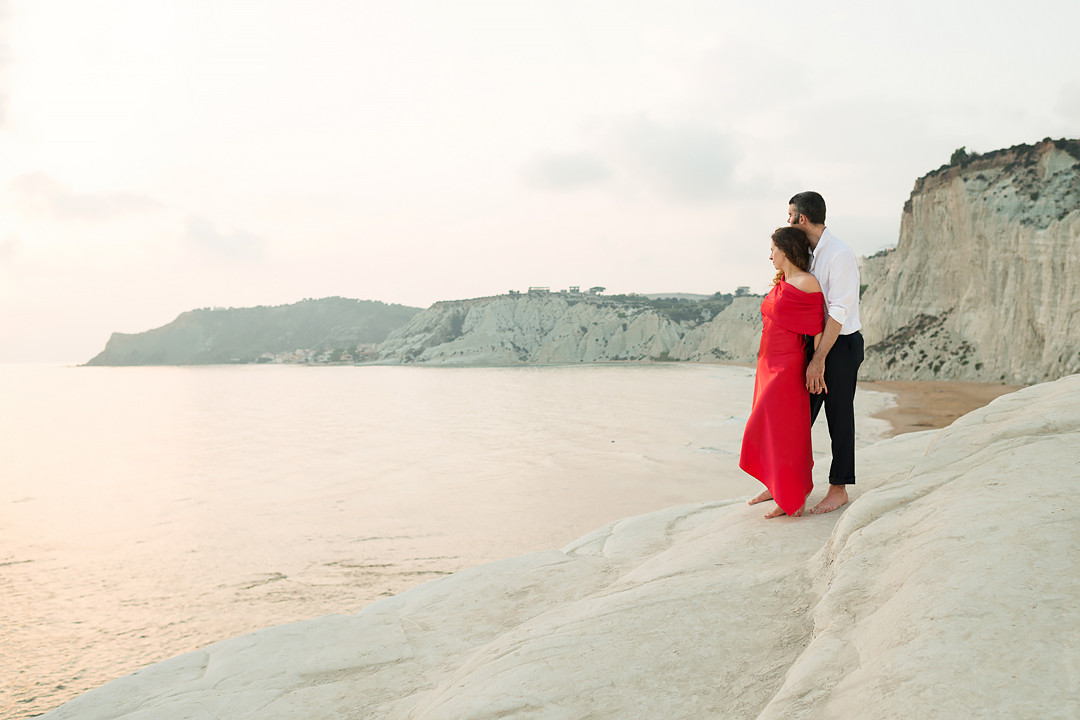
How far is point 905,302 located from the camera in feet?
132

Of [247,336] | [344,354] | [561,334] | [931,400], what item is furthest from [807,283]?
[247,336]

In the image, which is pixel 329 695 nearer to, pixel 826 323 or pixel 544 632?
pixel 544 632

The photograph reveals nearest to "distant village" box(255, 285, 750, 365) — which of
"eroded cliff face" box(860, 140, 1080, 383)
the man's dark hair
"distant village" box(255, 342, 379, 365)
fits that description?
"distant village" box(255, 342, 379, 365)

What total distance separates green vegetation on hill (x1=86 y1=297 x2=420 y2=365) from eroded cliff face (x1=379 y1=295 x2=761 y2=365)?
149ft

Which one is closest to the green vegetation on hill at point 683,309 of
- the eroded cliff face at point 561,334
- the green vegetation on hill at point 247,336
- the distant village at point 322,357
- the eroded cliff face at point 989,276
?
the eroded cliff face at point 561,334

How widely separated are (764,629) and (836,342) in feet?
7.64

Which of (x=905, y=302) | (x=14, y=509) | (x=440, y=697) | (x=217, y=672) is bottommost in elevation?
(x=14, y=509)

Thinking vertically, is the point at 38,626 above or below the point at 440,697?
below

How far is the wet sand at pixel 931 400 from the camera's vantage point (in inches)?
724

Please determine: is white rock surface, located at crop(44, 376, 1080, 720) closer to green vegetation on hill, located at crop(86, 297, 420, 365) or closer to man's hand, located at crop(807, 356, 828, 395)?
man's hand, located at crop(807, 356, 828, 395)

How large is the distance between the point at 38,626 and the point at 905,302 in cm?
4415

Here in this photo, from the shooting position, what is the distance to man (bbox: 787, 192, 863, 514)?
4312 mm

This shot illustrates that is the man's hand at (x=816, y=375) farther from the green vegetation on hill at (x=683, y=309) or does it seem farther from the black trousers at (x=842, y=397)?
the green vegetation on hill at (x=683, y=309)

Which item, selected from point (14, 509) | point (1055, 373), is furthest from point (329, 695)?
point (1055, 373)
